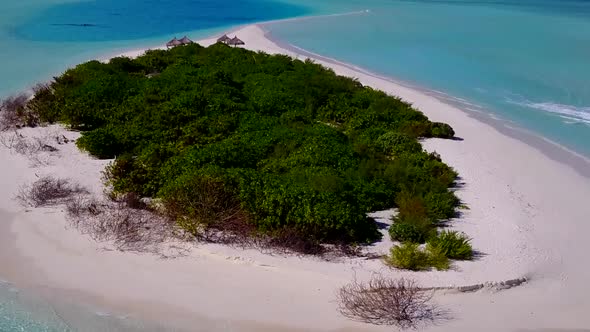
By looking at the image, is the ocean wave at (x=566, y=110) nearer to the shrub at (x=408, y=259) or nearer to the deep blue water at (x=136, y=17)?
the shrub at (x=408, y=259)

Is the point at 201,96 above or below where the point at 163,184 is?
above

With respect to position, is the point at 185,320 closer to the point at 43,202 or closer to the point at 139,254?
the point at 139,254

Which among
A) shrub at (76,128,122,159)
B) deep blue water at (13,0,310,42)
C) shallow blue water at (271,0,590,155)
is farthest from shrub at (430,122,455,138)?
deep blue water at (13,0,310,42)

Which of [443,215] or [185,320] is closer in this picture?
[185,320]

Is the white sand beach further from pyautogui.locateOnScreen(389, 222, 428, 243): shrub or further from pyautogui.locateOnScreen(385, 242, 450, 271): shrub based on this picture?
pyautogui.locateOnScreen(389, 222, 428, 243): shrub

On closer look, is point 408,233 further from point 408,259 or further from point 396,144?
point 396,144

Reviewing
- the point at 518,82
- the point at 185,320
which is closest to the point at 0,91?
the point at 185,320
